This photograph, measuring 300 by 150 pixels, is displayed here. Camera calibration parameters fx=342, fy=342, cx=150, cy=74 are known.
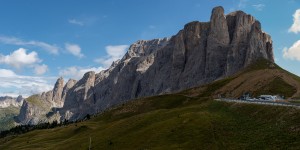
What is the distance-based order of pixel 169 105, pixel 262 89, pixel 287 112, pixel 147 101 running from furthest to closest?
pixel 147 101, pixel 169 105, pixel 262 89, pixel 287 112

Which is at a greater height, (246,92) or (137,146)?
(246,92)

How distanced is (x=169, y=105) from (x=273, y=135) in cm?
10175

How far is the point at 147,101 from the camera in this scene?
17588 centimetres

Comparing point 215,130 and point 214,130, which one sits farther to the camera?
point 214,130

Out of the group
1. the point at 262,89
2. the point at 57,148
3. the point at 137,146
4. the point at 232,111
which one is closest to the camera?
the point at 137,146

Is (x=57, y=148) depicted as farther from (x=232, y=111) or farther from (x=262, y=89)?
(x=262, y=89)

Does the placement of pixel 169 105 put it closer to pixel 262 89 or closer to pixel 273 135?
pixel 262 89

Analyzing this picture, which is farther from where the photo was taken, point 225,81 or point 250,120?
point 225,81

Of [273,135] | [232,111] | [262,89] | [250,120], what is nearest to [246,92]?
[262,89]

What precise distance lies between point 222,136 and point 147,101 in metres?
111

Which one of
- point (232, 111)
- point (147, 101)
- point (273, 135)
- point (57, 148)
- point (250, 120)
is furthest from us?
point (147, 101)

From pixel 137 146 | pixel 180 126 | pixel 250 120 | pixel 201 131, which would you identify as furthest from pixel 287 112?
pixel 137 146

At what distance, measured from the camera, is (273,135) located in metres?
57.2

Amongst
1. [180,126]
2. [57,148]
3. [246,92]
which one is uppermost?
[246,92]
